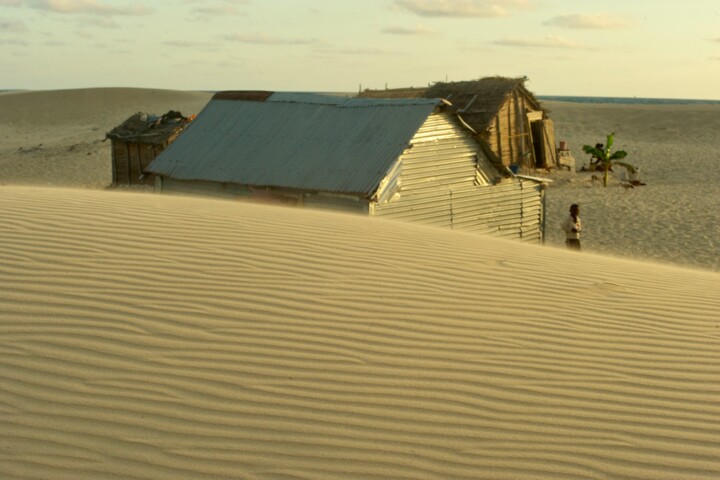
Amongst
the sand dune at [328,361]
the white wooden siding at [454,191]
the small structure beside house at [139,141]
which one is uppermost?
the small structure beside house at [139,141]

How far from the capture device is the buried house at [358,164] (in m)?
14.3

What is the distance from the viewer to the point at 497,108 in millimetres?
25750

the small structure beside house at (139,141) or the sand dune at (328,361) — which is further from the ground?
the small structure beside house at (139,141)

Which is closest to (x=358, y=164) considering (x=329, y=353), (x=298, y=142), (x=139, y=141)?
(x=298, y=142)

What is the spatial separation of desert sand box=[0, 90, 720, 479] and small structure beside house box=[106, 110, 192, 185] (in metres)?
14.1

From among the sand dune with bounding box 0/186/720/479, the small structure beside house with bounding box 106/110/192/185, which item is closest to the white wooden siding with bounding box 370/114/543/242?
Answer: the sand dune with bounding box 0/186/720/479

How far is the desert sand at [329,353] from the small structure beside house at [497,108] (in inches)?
669

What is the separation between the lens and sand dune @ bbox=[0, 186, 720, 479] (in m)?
4.43

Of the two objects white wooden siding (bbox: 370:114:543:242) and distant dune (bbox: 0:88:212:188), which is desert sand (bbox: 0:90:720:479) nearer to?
white wooden siding (bbox: 370:114:543:242)

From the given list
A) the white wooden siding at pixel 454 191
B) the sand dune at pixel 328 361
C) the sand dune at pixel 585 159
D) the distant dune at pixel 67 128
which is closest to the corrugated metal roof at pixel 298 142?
the white wooden siding at pixel 454 191

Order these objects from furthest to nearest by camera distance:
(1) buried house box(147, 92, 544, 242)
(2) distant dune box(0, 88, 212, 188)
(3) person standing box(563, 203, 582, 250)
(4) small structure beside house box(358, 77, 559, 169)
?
(2) distant dune box(0, 88, 212, 188), (4) small structure beside house box(358, 77, 559, 169), (1) buried house box(147, 92, 544, 242), (3) person standing box(563, 203, 582, 250)

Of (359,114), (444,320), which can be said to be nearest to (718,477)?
(444,320)

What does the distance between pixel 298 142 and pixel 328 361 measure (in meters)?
10.8

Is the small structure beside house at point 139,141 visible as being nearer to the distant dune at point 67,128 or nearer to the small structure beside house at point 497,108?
the distant dune at point 67,128
